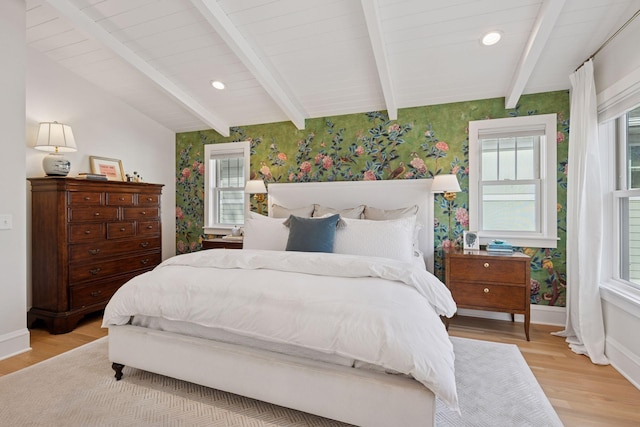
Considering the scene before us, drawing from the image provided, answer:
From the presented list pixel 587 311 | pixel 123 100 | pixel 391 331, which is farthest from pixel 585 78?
pixel 123 100

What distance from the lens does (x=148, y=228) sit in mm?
3777

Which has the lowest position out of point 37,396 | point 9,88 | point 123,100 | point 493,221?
point 37,396

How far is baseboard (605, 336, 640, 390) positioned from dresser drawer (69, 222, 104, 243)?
14.7 ft

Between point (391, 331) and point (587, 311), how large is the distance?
2111mm

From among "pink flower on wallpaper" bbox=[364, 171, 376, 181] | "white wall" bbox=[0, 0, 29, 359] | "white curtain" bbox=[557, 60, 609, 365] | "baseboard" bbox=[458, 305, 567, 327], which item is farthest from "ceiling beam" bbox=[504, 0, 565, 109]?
"white wall" bbox=[0, 0, 29, 359]

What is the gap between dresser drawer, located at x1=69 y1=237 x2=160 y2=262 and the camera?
2988 mm

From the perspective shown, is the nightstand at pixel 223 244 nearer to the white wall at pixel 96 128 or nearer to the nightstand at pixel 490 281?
the white wall at pixel 96 128

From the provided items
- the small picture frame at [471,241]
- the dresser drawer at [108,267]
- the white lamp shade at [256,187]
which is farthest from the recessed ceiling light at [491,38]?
the dresser drawer at [108,267]

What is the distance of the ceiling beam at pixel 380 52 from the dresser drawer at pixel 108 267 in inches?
128

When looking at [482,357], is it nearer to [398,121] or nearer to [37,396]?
[398,121]

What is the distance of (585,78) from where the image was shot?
2.55m

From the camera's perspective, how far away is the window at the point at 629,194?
2287 millimetres

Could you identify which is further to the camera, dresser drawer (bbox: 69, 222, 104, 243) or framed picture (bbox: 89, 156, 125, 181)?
framed picture (bbox: 89, 156, 125, 181)

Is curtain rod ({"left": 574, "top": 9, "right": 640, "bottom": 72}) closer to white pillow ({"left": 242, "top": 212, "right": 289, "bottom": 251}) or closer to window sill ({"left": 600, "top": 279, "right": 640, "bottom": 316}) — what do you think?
window sill ({"left": 600, "top": 279, "right": 640, "bottom": 316})
